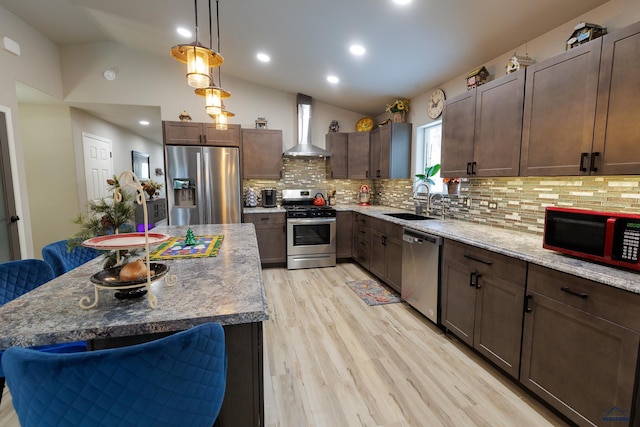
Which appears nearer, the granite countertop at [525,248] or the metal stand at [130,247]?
the metal stand at [130,247]

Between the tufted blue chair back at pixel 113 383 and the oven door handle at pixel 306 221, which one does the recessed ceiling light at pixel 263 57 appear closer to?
the oven door handle at pixel 306 221

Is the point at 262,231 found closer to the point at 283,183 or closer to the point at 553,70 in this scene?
the point at 283,183

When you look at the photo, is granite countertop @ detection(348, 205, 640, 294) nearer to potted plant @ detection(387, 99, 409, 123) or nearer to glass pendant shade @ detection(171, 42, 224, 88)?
potted plant @ detection(387, 99, 409, 123)

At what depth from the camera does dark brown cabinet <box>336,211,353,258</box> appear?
4.51 meters

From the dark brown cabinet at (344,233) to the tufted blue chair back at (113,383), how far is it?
3790 millimetres

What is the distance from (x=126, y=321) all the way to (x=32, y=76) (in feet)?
14.4

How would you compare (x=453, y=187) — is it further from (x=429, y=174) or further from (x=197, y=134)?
(x=197, y=134)

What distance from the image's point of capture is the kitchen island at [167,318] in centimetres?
92

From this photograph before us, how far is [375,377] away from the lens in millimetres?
2004

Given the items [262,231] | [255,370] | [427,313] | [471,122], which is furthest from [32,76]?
[427,313]

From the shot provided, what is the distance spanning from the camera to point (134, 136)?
279 inches

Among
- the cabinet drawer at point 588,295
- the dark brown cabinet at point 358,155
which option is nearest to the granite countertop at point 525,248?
the cabinet drawer at point 588,295

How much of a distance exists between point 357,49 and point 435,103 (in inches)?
48.2

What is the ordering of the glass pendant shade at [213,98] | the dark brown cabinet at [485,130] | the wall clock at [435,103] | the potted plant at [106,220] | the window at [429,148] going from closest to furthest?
the potted plant at [106,220] → the dark brown cabinet at [485,130] → the glass pendant shade at [213,98] → the wall clock at [435,103] → the window at [429,148]
